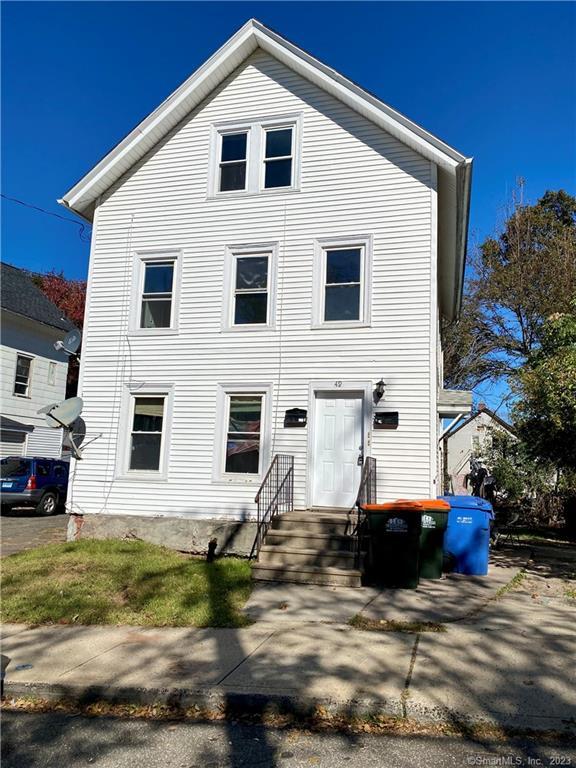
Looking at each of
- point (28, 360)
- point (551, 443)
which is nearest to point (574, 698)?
point (551, 443)

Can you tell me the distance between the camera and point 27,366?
23484 millimetres

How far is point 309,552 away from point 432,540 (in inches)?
72.0

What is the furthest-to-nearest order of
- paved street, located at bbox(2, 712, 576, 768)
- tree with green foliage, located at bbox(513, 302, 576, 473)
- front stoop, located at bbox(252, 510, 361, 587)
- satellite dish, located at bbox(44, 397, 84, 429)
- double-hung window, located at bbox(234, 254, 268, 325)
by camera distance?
double-hung window, located at bbox(234, 254, 268, 325), satellite dish, located at bbox(44, 397, 84, 429), tree with green foliage, located at bbox(513, 302, 576, 473), front stoop, located at bbox(252, 510, 361, 587), paved street, located at bbox(2, 712, 576, 768)

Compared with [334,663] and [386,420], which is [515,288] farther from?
[334,663]

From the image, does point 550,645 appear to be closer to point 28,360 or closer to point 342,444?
point 342,444

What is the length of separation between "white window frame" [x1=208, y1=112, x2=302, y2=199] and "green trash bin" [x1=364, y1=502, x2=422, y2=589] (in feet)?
21.3

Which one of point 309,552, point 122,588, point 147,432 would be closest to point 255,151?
point 147,432

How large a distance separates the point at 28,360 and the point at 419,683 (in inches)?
885

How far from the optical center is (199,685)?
455 centimetres

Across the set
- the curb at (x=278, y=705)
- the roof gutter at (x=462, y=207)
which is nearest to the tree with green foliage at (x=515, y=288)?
the roof gutter at (x=462, y=207)

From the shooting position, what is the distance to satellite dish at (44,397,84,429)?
34.6 feet

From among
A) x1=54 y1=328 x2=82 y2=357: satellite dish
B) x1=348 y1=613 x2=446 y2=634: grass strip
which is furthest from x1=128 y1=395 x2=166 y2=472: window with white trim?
x1=348 y1=613 x2=446 y2=634: grass strip

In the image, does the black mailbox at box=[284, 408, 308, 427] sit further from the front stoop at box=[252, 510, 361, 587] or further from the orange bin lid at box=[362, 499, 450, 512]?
the orange bin lid at box=[362, 499, 450, 512]

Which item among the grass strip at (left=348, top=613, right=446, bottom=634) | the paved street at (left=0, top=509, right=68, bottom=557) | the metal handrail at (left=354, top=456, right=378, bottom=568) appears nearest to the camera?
the grass strip at (left=348, top=613, right=446, bottom=634)
